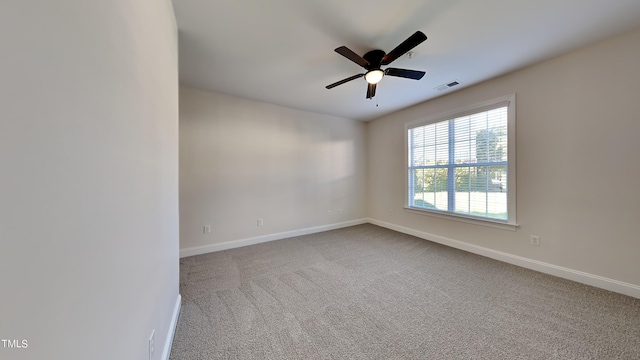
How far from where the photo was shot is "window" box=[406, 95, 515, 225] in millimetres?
2893

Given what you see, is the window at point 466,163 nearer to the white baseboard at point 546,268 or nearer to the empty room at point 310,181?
the empty room at point 310,181

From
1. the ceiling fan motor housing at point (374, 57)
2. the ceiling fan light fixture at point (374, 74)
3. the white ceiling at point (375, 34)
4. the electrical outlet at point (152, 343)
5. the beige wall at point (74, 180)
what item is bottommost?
the electrical outlet at point (152, 343)

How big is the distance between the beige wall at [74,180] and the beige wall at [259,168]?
2379mm

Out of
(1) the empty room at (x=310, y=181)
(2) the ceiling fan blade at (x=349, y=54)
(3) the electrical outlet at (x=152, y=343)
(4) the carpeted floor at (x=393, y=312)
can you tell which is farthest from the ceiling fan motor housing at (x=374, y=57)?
(3) the electrical outlet at (x=152, y=343)

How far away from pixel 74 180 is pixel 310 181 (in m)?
3.85

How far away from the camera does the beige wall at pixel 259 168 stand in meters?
3.22

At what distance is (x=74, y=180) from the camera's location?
53cm

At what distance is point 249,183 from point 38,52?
335cm

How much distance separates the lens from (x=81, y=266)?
1.80 ft

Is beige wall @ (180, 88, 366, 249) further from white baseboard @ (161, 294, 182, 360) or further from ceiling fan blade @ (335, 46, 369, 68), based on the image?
ceiling fan blade @ (335, 46, 369, 68)

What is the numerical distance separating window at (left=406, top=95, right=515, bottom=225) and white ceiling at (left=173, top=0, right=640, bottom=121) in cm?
62

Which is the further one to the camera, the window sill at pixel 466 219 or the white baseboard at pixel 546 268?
the window sill at pixel 466 219

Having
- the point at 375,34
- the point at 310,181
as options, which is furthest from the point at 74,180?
the point at 310,181

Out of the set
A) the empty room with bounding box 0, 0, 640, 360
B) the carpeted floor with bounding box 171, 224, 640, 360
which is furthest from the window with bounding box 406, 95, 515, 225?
the carpeted floor with bounding box 171, 224, 640, 360
